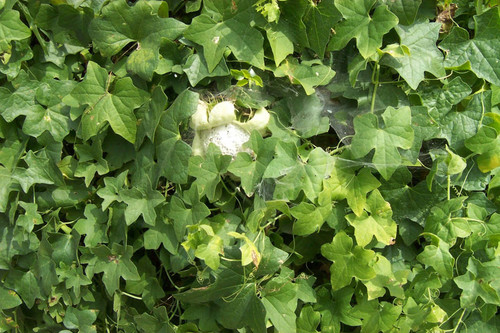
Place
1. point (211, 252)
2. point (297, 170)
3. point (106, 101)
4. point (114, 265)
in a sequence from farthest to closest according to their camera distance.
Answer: point (114, 265) → point (106, 101) → point (297, 170) → point (211, 252)

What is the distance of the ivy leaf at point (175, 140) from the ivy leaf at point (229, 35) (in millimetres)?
144

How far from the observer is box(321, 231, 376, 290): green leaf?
1511mm

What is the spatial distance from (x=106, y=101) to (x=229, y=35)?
0.48m

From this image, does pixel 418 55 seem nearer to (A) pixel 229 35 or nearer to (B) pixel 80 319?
(A) pixel 229 35

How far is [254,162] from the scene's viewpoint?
61.6 inches

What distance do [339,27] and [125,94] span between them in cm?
76

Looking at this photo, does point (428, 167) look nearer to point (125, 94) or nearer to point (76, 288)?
point (125, 94)

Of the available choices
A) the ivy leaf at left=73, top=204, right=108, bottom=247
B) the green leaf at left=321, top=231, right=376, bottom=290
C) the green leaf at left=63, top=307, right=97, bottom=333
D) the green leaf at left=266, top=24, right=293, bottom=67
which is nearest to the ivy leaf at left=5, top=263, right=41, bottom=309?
the green leaf at left=63, top=307, right=97, bottom=333

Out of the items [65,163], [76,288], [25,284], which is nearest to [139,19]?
[65,163]

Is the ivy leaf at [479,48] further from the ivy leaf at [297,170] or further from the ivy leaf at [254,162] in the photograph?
the ivy leaf at [254,162]

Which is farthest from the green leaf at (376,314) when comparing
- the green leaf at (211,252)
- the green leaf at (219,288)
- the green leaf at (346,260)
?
the green leaf at (211,252)

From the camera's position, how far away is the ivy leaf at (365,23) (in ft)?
5.00

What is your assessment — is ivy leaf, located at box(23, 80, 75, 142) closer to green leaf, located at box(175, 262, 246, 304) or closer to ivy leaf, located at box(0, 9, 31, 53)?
ivy leaf, located at box(0, 9, 31, 53)

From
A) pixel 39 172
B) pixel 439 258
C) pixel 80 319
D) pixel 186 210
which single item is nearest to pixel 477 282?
pixel 439 258
